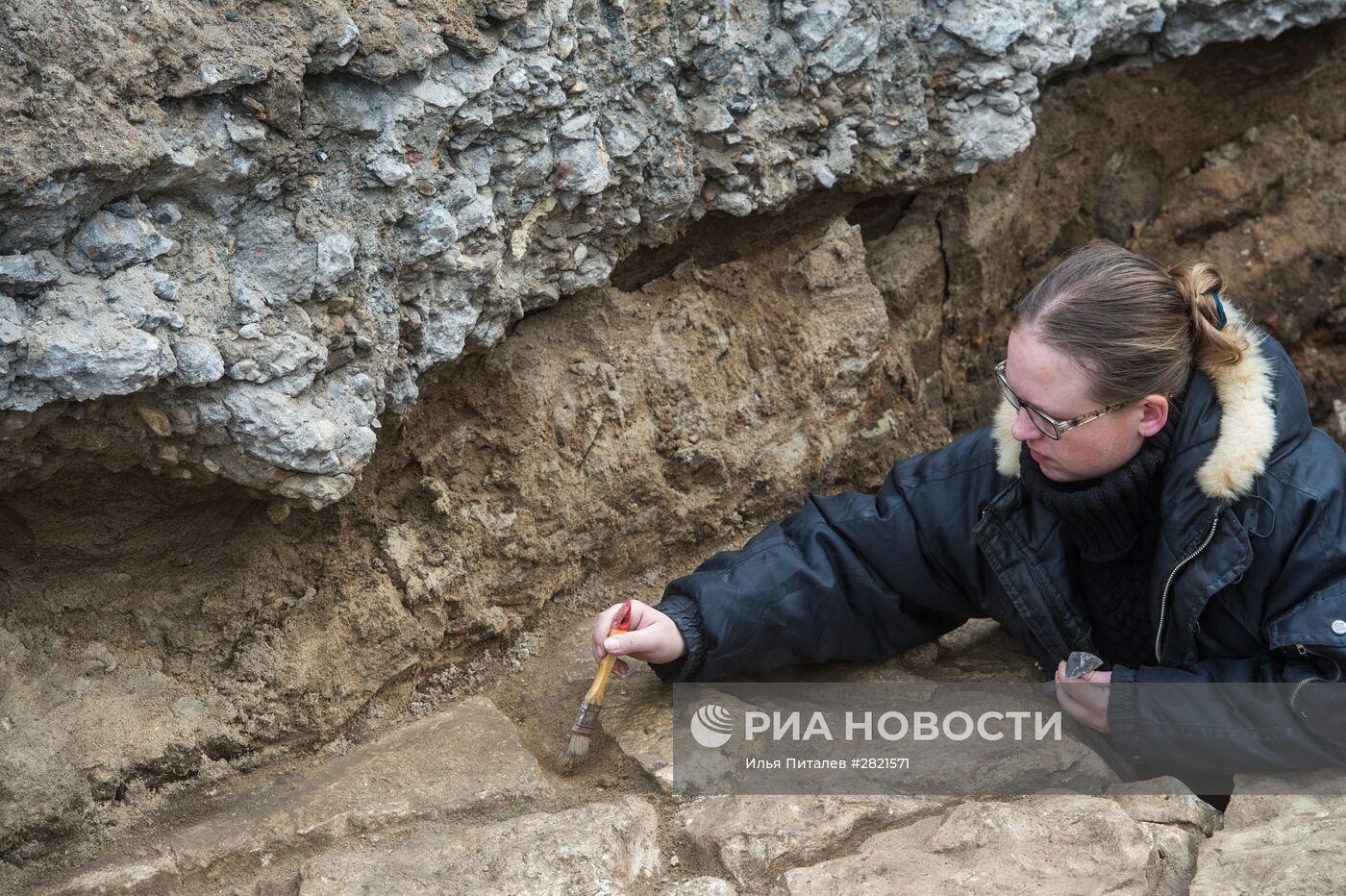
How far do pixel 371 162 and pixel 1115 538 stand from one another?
1.41 m

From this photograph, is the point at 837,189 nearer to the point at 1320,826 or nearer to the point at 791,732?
the point at 791,732

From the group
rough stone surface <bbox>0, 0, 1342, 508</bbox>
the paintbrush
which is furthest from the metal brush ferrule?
rough stone surface <bbox>0, 0, 1342, 508</bbox>

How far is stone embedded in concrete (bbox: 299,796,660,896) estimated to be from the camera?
1909 mm

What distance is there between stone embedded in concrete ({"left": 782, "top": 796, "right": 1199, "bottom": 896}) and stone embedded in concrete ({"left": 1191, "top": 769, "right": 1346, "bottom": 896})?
5 cm

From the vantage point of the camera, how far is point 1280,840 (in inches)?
73.9

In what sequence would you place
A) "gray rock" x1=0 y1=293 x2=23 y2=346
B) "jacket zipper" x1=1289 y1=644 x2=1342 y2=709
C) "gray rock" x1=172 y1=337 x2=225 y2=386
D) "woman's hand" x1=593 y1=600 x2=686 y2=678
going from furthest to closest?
"woman's hand" x1=593 y1=600 x2=686 y2=678
"jacket zipper" x1=1289 y1=644 x2=1342 y2=709
"gray rock" x1=172 y1=337 x2=225 y2=386
"gray rock" x1=0 y1=293 x2=23 y2=346

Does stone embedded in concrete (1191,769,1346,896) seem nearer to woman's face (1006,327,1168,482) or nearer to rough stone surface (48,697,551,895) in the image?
woman's face (1006,327,1168,482)

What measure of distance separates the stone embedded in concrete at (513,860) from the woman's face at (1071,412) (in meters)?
0.92

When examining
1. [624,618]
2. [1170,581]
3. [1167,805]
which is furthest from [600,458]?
[1167,805]

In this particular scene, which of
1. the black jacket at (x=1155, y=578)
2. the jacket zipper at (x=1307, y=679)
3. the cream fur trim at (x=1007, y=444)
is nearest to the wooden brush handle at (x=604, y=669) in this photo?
the black jacket at (x=1155, y=578)

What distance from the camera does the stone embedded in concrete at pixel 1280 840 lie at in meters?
1.77

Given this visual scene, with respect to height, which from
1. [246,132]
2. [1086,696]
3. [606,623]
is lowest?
[1086,696]

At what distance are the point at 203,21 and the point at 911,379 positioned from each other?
1802 millimetres

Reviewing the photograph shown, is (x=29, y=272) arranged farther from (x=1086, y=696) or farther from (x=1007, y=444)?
(x=1086, y=696)
